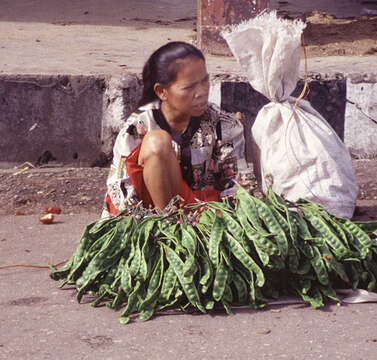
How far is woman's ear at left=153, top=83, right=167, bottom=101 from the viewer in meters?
3.49

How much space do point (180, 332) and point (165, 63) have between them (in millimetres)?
1437

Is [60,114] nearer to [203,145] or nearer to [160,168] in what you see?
[203,145]

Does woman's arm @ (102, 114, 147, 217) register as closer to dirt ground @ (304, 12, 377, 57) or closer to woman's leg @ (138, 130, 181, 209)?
woman's leg @ (138, 130, 181, 209)

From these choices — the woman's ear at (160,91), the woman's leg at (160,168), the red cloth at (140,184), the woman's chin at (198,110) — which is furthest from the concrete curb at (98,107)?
the woman's leg at (160,168)

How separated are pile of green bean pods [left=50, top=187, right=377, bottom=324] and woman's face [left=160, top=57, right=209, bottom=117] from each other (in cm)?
63

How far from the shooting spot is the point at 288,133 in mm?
3549

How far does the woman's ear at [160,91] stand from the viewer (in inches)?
137

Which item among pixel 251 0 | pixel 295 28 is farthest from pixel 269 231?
pixel 251 0

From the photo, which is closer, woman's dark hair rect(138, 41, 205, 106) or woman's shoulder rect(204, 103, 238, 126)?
woman's dark hair rect(138, 41, 205, 106)

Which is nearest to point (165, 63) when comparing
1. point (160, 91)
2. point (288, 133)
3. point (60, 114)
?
point (160, 91)

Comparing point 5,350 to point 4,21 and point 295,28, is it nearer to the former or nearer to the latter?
point 295,28

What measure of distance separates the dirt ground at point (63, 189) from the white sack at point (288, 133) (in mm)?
591

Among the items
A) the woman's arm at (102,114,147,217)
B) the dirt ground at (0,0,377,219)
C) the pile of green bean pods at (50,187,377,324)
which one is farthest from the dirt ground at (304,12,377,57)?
the pile of green bean pods at (50,187,377,324)

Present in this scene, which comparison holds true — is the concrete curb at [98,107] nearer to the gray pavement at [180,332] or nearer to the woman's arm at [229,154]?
the woman's arm at [229,154]
